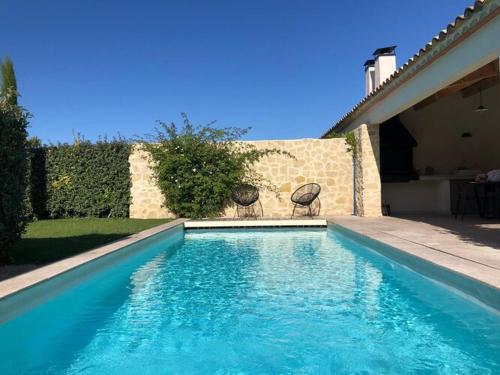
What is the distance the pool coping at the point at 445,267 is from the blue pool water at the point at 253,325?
0.11 m

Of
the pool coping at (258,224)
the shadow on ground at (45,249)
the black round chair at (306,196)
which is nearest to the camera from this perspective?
the shadow on ground at (45,249)

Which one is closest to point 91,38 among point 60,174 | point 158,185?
point 60,174

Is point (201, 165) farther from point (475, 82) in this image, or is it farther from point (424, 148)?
point (475, 82)

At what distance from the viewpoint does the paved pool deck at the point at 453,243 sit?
3926 mm

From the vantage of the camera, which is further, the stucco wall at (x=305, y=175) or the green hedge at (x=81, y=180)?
the green hedge at (x=81, y=180)

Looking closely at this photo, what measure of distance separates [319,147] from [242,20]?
546 centimetres

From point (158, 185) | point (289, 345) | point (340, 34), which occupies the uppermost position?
point (340, 34)

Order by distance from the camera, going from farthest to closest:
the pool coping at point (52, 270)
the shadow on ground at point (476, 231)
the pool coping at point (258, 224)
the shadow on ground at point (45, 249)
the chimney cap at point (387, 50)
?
1. the chimney cap at point (387, 50)
2. the pool coping at point (258, 224)
3. the shadow on ground at point (476, 231)
4. the shadow on ground at point (45, 249)
5. the pool coping at point (52, 270)

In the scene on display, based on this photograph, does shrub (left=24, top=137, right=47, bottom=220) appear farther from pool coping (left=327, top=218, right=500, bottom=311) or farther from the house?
pool coping (left=327, top=218, right=500, bottom=311)

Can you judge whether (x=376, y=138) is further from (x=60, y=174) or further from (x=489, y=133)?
(x=60, y=174)

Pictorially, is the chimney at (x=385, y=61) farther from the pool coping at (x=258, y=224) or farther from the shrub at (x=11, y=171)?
the shrub at (x=11, y=171)

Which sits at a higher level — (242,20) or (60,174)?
(242,20)

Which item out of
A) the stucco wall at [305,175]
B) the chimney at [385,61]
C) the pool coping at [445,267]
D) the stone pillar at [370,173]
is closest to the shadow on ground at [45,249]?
the pool coping at [445,267]

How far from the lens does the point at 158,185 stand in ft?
39.5
